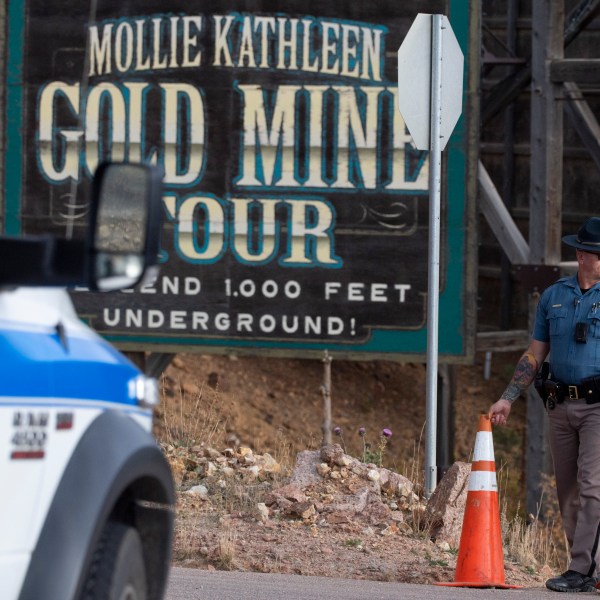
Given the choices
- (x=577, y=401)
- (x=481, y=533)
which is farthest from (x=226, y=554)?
(x=577, y=401)

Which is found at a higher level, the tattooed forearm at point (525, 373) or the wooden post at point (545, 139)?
the wooden post at point (545, 139)

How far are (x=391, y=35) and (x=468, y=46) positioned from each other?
66cm

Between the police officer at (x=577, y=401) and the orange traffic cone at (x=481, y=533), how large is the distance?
262mm

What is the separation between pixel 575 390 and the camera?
305 inches

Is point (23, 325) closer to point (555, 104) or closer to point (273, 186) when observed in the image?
point (273, 186)

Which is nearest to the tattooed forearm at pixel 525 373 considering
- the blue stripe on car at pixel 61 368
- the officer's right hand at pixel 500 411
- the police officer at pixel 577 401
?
the police officer at pixel 577 401

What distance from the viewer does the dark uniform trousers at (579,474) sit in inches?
301

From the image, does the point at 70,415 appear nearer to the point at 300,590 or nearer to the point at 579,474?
the point at 300,590

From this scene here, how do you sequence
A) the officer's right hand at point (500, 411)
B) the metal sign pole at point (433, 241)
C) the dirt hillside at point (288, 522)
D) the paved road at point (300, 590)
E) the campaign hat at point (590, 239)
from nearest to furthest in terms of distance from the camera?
the paved road at point (300, 590), the campaign hat at point (590, 239), the officer's right hand at point (500, 411), the dirt hillside at point (288, 522), the metal sign pole at point (433, 241)

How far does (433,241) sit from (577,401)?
1.91 meters

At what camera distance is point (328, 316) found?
12844 millimetres

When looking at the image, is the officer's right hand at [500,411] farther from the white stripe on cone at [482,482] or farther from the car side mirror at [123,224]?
the car side mirror at [123,224]

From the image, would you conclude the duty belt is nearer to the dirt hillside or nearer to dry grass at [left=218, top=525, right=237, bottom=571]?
the dirt hillside

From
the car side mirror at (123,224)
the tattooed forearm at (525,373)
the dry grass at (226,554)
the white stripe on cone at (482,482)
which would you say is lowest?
the dry grass at (226,554)
